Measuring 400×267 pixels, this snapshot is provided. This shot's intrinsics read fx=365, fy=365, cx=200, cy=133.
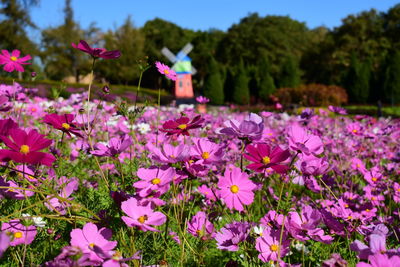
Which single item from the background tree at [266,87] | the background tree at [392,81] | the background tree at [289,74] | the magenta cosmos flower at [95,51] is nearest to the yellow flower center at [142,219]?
the magenta cosmos flower at [95,51]

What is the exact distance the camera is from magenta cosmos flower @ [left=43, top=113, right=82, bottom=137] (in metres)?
1.17

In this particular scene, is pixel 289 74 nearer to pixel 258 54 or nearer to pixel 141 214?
pixel 258 54

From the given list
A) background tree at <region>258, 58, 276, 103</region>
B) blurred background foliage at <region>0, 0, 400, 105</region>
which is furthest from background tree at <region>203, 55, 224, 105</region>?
background tree at <region>258, 58, 276, 103</region>

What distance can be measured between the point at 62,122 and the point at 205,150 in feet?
1.60

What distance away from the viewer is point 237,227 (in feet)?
3.89

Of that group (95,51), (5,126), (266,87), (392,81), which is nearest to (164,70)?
(95,51)

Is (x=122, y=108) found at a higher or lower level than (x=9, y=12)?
lower

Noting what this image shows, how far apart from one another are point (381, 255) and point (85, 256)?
0.63 metres

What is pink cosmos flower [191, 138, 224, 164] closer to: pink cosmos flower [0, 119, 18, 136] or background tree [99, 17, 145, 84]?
pink cosmos flower [0, 119, 18, 136]

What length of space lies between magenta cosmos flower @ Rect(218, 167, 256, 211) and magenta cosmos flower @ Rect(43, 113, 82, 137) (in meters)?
Answer: 0.48

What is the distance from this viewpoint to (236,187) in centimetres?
111

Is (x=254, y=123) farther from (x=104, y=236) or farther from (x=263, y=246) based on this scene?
(x=104, y=236)

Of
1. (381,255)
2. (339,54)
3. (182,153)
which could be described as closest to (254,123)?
(182,153)

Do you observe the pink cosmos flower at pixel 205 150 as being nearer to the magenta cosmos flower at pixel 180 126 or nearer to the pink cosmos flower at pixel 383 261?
the magenta cosmos flower at pixel 180 126
